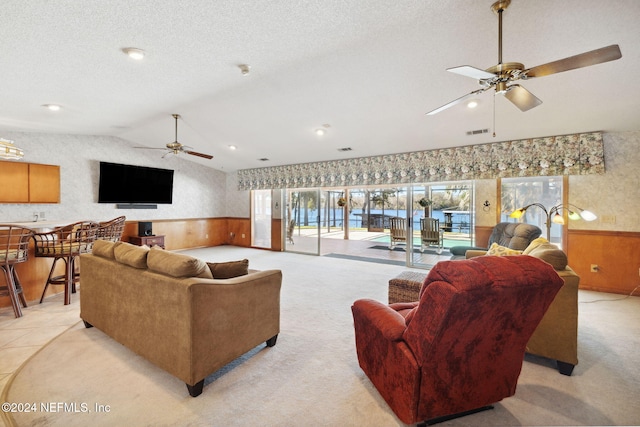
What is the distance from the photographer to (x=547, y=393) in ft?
6.19

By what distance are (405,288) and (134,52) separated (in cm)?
343

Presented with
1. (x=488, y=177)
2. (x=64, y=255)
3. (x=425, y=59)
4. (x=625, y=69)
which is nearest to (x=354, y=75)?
(x=425, y=59)

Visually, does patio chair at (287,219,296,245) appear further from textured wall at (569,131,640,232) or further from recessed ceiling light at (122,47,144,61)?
textured wall at (569,131,640,232)

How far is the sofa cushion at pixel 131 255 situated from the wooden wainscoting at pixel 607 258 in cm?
574

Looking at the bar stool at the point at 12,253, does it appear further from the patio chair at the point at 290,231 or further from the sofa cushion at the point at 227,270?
the patio chair at the point at 290,231

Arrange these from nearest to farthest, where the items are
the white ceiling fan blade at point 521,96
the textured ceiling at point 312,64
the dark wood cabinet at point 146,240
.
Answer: the textured ceiling at point 312,64 < the white ceiling fan blade at point 521,96 < the dark wood cabinet at point 146,240

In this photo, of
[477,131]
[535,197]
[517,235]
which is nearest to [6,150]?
[477,131]

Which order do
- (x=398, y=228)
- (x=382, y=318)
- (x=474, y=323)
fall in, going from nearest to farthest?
(x=474, y=323) → (x=382, y=318) → (x=398, y=228)

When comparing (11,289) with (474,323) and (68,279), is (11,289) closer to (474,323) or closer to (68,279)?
(68,279)

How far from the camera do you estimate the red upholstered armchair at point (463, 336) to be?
129cm

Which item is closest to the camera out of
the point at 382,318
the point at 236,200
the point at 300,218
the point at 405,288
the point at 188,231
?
the point at 382,318

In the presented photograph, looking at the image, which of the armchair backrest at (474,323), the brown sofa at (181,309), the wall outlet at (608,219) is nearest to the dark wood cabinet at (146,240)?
the brown sofa at (181,309)

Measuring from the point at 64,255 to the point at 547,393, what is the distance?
16.1 feet

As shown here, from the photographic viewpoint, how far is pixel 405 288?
293cm
